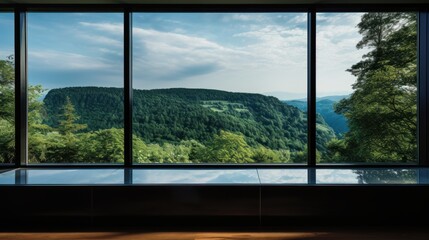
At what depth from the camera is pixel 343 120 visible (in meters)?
3.09

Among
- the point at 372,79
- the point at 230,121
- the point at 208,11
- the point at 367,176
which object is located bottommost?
the point at 367,176

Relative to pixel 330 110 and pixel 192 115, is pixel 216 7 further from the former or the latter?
pixel 330 110

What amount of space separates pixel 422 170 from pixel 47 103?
11.7ft

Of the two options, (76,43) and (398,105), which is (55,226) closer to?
(76,43)

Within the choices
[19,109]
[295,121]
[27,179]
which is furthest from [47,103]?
[295,121]

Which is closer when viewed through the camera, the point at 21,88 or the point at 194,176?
the point at 194,176

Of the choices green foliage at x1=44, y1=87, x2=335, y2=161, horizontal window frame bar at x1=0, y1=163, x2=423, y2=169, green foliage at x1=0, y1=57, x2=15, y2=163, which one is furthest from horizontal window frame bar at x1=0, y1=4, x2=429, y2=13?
horizontal window frame bar at x1=0, y1=163, x2=423, y2=169

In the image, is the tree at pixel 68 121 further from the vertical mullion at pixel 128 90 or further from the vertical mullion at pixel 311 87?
the vertical mullion at pixel 311 87

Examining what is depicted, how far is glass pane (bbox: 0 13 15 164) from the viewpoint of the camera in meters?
3.03

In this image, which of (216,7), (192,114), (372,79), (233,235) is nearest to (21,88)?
(192,114)

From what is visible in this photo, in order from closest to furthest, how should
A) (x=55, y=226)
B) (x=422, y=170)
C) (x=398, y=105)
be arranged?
(x=55, y=226), (x=422, y=170), (x=398, y=105)

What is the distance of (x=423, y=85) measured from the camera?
9.83 ft

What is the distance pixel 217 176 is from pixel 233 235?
0.50 metres

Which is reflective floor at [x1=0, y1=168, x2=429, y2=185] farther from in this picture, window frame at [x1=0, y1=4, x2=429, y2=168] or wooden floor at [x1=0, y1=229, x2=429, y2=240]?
wooden floor at [x1=0, y1=229, x2=429, y2=240]
